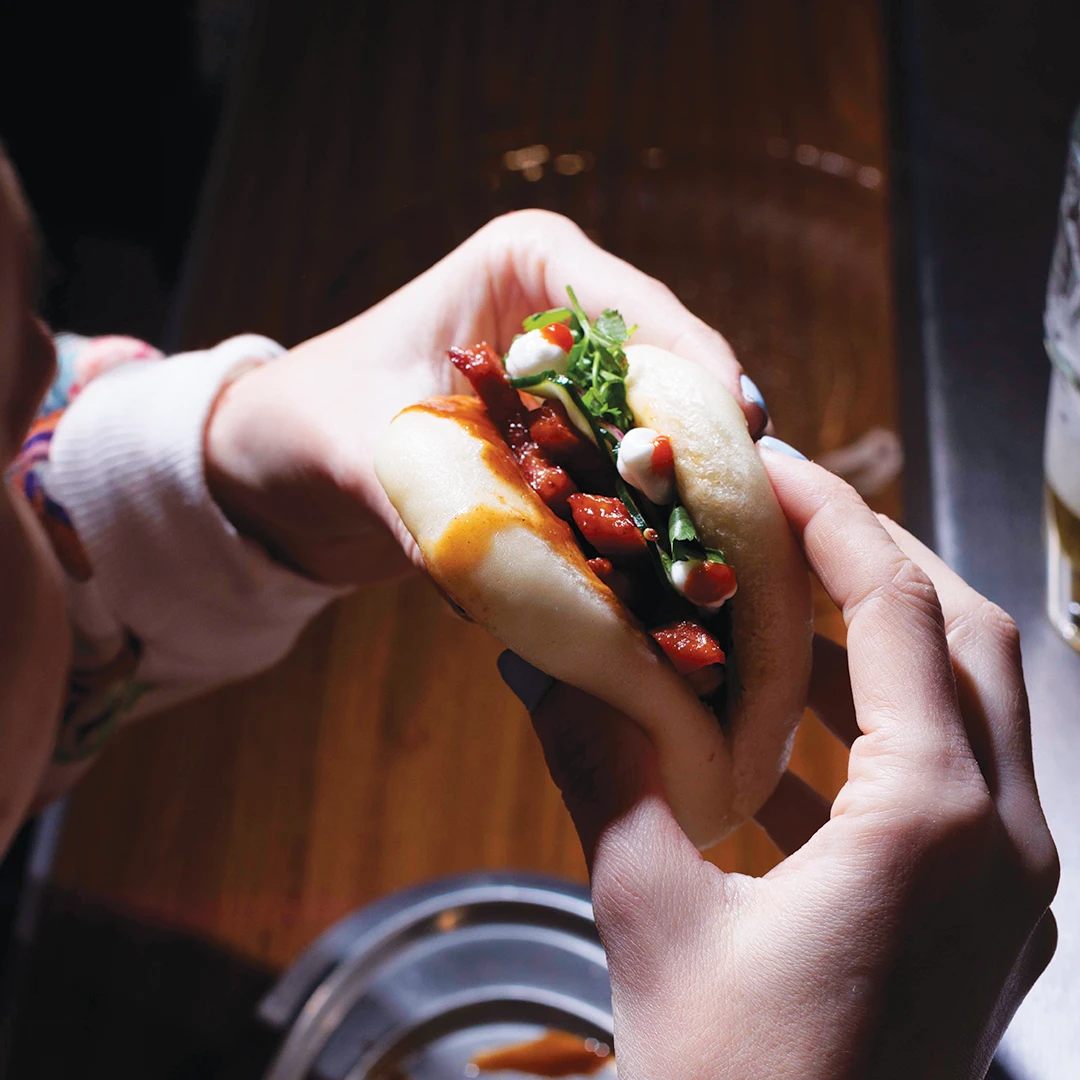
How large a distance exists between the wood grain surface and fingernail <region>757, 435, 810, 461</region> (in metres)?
0.12

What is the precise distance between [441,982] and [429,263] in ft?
2.61

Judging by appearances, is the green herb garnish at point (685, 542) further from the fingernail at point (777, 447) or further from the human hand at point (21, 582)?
the human hand at point (21, 582)

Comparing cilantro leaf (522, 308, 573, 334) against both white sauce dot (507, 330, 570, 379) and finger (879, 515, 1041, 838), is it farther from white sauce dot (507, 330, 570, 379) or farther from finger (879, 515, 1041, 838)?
finger (879, 515, 1041, 838)

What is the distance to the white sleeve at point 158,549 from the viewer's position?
1.07 metres

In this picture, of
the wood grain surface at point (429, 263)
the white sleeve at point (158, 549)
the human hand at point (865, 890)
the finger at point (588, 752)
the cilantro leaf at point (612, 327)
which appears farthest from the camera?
the white sleeve at point (158, 549)

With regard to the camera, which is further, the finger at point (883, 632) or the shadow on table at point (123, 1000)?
the shadow on table at point (123, 1000)

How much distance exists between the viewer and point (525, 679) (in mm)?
792

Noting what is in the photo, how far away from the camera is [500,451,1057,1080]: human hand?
1.96 ft

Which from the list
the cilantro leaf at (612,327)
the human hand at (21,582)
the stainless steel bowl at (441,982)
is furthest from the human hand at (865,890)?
the human hand at (21,582)

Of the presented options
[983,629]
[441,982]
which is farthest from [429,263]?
[441,982]

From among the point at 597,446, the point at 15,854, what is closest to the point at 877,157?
the point at 597,446

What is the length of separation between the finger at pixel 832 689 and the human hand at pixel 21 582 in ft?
2.40

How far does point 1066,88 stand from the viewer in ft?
4.45

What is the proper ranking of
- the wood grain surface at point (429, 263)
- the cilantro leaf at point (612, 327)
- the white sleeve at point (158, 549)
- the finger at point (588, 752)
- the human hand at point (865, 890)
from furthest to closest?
1. the white sleeve at point (158, 549)
2. the wood grain surface at point (429, 263)
3. the cilantro leaf at point (612, 327)
4. the finger at point (588, 752)
5. the human hand at point (865, 890)
